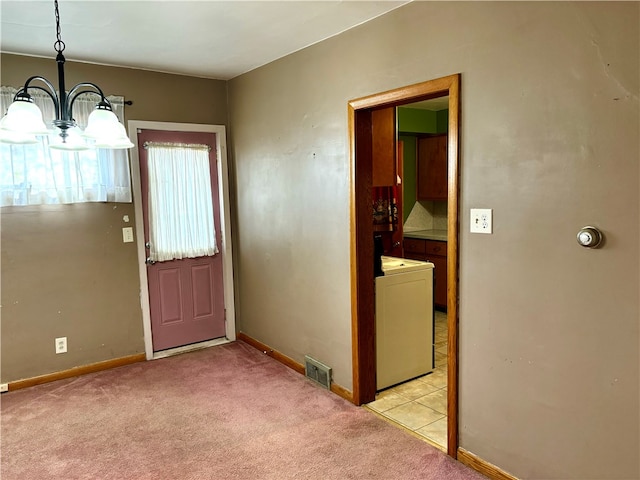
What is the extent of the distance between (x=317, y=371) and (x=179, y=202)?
1978 mm

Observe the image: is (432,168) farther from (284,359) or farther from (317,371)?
(317,371)

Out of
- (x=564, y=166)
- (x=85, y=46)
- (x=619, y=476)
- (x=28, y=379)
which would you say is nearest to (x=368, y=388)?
(x=619, y=476)

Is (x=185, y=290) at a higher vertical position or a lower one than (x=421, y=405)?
higher

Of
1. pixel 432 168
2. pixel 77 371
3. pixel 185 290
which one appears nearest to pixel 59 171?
pixel 185 290

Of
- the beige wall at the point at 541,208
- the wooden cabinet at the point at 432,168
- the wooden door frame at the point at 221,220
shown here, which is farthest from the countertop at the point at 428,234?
the beige wall at the point at 541,208

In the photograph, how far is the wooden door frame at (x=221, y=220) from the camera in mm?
3963

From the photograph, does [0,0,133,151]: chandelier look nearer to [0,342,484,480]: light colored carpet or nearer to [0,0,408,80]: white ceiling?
[0,0,408,80]: white ceiling

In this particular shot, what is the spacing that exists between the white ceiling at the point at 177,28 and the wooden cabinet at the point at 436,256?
2.86 metres

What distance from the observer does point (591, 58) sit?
1.82m

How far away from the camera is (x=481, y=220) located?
229 cm

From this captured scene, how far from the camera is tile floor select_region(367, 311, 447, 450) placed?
9.41 ft

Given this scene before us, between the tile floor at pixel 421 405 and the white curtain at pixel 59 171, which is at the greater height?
the white curtain at pixel 59 171

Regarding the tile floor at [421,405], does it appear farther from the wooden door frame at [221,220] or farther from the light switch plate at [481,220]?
the wooden door frame at [221,220]

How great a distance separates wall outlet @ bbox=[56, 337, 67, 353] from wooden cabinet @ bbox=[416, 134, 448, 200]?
14.2ft
